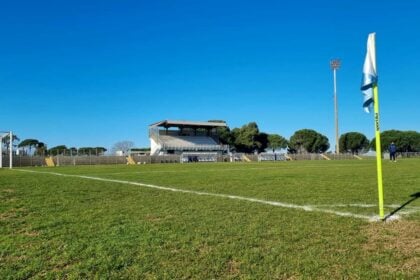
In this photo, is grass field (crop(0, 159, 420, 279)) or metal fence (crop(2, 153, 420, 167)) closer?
grass field (crop(0, 159, 420, 279))

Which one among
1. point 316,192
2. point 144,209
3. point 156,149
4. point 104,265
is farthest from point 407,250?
point 156,149

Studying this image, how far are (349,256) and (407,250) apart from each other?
73 centimetres

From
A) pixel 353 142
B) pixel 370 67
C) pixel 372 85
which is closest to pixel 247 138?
pixel 353 142

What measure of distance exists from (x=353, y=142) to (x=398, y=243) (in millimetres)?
128470

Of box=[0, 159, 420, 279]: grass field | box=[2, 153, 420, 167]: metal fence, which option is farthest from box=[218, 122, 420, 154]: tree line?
box=[0, 159, 420, 279]: grass field

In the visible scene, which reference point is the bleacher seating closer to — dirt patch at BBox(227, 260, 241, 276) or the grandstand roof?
the grandstand roof

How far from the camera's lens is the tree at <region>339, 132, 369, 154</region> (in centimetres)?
12569

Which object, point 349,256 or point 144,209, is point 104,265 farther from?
point 144,209

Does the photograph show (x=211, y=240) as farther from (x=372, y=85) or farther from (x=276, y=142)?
(x=276, y=142)

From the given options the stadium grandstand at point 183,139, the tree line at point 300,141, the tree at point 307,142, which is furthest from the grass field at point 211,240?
the tree at point 307,142

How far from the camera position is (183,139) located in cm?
8331

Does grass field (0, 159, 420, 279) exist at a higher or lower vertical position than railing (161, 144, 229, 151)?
lower

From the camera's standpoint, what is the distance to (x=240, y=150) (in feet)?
362

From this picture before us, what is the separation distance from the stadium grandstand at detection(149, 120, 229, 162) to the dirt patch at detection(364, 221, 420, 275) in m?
72.1
